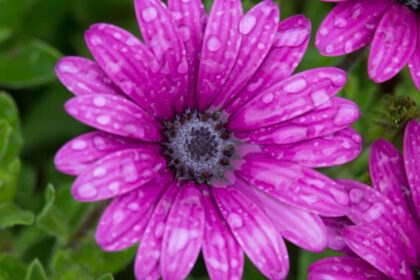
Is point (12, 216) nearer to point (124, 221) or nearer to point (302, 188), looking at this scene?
point (124, 221)

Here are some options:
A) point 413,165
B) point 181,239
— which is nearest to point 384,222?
point 413,165

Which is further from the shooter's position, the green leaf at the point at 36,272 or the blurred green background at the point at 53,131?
the blurred green background at the point at 53,131

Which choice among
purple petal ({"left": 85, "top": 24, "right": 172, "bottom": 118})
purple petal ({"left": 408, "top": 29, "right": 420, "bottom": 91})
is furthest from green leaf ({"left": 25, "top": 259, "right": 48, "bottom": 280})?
purple petal ({"left": 408, "top": 29, "right": 420, "bottom": 91})

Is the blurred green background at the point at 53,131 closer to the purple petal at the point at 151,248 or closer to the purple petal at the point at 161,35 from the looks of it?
the purple petal at the point at 151,248

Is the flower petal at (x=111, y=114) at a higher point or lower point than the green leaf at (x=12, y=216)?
higher

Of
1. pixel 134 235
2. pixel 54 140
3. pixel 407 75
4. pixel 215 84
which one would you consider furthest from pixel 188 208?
pixel 407 75

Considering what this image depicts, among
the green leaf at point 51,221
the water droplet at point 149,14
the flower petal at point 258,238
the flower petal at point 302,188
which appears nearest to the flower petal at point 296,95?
the flower petal at point 302,188

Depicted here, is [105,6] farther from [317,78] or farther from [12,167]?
[317,78]
